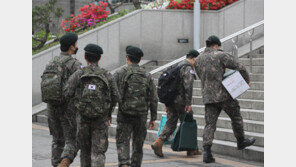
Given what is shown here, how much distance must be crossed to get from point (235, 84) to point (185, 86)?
2.95 ft

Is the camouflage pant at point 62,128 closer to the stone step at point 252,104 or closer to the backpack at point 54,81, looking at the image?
the backpack at point 54,81

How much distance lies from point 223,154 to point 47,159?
3.03m

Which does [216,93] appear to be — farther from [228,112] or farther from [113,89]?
[113,89]

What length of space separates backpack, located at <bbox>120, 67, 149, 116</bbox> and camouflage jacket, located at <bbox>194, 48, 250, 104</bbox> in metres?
1.55

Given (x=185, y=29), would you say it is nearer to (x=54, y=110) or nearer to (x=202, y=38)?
(x=202, y=38)

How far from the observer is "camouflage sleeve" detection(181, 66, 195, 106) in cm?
782

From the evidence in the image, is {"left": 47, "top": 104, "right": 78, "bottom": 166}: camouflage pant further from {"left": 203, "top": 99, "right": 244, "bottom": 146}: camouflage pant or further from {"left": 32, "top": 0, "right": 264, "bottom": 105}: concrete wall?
{"left": 32, "top": 0, "right": 264, "bottom": 105}: concrete wall

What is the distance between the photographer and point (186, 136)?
7.95m

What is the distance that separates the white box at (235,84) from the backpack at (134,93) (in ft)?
5.38

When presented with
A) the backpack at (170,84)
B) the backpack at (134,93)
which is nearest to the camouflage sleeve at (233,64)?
the backpack at (170,84)

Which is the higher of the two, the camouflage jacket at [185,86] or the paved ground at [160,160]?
the camouflage jacket at [185,86]

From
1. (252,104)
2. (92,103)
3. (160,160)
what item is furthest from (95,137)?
(252,104)

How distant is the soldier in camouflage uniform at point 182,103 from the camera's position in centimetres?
787

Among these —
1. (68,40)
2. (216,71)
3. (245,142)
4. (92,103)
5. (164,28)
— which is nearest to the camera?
(92,103)
